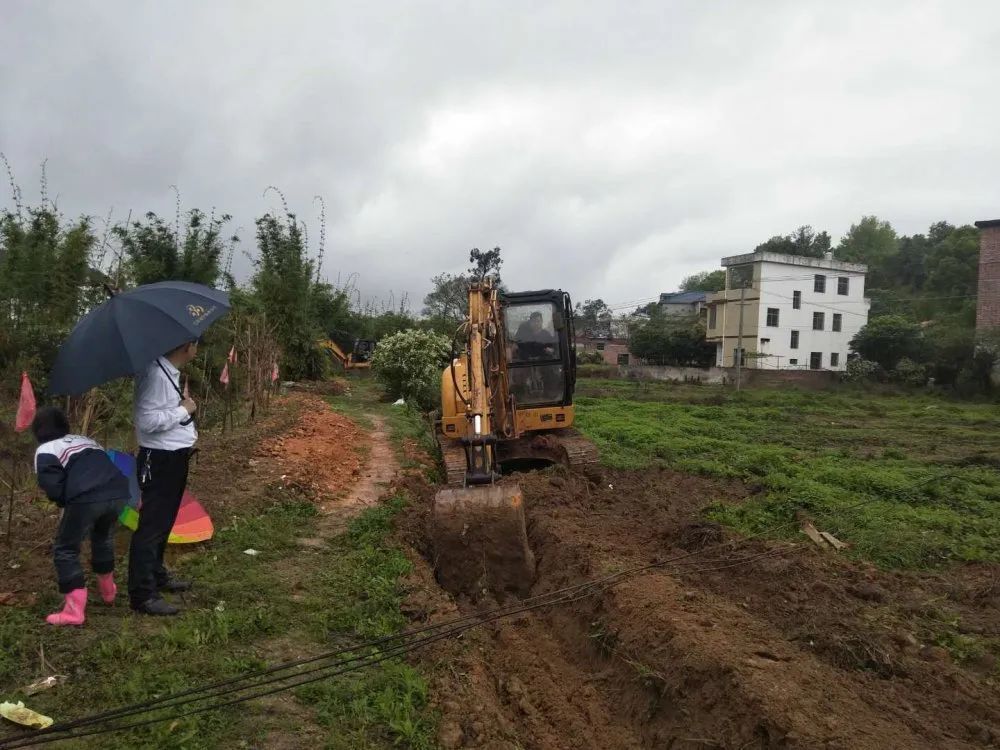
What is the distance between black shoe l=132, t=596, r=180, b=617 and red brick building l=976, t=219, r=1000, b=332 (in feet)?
127

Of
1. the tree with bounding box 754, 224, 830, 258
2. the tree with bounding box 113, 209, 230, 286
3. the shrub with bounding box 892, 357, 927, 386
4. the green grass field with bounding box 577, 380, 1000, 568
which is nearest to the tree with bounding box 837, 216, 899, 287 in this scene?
the tree with bounding box 754, 224, 830, 258

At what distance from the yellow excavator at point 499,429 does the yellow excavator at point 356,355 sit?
76.7ft

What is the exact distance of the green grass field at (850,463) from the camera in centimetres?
805

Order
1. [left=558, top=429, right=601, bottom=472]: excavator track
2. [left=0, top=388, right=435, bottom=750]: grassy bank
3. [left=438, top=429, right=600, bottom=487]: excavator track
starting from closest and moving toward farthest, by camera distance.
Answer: [left=0, top=388, right=435, bottom=750]: grassy bank < [left=438, top=429, right=600, bottom=487]: excavator track < [left=558, top=429, right=601, bottom=472]: excavator track

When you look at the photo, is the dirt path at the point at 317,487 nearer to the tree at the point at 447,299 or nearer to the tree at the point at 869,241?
Result: the tree at the point at 447,299

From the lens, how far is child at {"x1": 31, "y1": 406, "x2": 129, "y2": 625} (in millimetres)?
4324

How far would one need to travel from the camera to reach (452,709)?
393 centimetres

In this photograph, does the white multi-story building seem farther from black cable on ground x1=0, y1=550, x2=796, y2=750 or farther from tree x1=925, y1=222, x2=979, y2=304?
black cable on ground x1=0, y1=550, x2=796, y2=750

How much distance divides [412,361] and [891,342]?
27.9 meters

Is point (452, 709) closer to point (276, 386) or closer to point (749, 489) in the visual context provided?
point (749, 489)

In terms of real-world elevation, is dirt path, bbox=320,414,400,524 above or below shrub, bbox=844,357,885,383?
below

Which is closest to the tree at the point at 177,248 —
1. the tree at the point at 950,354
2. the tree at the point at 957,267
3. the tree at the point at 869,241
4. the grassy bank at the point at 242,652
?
the grassy bank at the point at 242,652

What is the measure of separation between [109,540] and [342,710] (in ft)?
6.25

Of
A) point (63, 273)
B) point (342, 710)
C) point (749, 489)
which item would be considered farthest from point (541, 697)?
point (63, 273)
